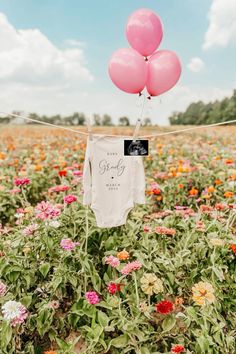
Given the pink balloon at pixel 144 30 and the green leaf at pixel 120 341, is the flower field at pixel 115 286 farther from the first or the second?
the pink balloon at pixel 144 30

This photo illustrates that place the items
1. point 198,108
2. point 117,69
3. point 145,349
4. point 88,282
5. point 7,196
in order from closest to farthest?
point 145,349 → point 117,69 → point 88,282 → point 7,196 → point 198,108

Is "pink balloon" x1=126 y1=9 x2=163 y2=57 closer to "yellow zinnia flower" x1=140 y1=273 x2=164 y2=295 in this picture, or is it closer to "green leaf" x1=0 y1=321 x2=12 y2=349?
"yellow zinnia flower" x1=140 y1=273 x2=164 y2=295

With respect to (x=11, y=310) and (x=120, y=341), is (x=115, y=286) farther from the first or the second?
(x=11, y=310)

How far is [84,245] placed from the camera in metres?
2.41

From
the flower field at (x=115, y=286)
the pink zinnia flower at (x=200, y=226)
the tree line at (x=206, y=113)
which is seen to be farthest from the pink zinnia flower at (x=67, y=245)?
the tree line at (x=206, y=113)

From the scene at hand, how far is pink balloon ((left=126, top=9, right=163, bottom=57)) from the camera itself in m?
2.20

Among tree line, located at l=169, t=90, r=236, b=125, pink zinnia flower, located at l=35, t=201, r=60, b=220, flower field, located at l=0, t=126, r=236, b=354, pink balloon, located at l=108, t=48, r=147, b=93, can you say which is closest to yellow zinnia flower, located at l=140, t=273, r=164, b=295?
flower field, located at l=0, t=126, r=236, b=354

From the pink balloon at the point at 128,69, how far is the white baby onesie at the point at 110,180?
0.96 ft

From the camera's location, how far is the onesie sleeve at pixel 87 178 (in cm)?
221

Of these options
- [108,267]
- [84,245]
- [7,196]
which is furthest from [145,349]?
[7,196]

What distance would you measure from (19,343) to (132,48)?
159 centimetres

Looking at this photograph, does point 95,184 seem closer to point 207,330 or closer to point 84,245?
point 84,245

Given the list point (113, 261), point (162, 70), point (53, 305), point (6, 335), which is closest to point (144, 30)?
point (162, 70)

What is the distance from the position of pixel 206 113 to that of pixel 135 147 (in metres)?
37.1
